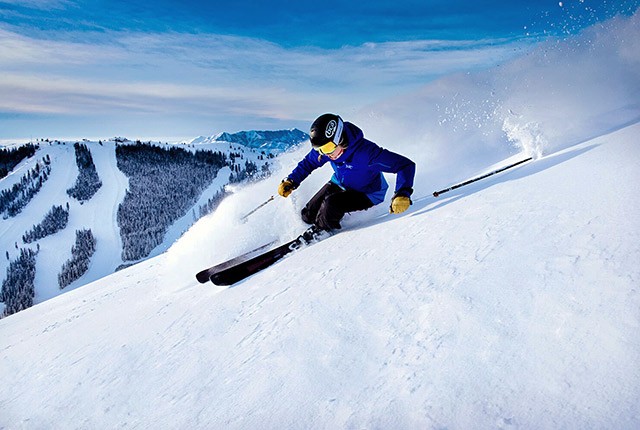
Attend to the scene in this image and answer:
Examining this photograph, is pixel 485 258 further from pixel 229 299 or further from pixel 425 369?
pixel 229 299

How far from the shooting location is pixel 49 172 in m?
98.2

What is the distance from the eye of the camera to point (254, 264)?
168 inches

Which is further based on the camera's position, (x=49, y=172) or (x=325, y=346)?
(x=49, y=172)

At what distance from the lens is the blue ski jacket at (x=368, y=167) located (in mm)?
4523

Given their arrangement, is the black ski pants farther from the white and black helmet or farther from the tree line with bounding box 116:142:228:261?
the tree line with bounding box 116:142:228:261

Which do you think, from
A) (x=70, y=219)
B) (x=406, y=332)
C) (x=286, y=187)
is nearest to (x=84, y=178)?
(x=70, y=219)

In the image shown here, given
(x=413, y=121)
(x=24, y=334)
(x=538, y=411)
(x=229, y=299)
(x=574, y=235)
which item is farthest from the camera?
(x=413, y=121)

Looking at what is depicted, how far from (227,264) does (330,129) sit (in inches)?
89.4

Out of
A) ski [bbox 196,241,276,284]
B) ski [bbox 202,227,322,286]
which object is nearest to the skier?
ski [bbox 202,227,322,286]

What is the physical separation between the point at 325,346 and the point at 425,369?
664mm

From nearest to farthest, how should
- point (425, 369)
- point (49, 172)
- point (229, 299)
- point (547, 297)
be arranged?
point (425, 369)
point (547, 297)
point (229, 299)
point (49, 172)

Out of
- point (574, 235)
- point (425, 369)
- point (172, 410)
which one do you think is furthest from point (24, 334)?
point (574, 235)

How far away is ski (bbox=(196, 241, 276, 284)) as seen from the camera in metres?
4.36

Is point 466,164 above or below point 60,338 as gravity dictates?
above
